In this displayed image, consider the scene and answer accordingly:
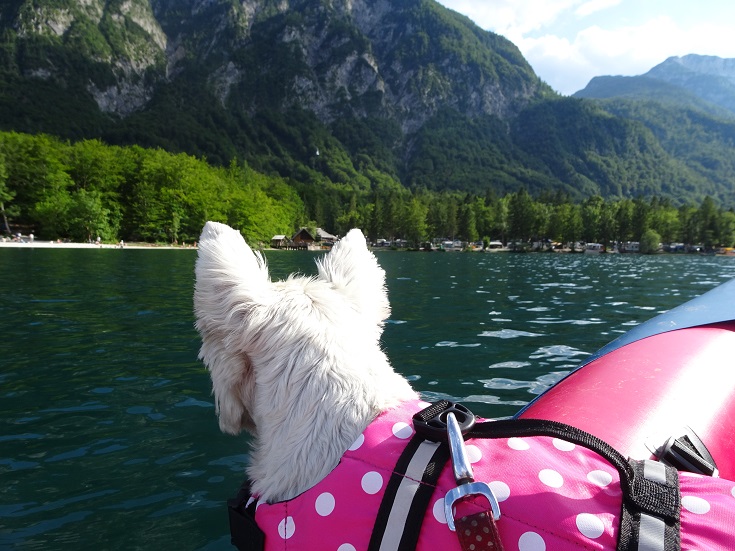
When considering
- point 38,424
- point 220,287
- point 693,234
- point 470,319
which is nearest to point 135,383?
point 38,424

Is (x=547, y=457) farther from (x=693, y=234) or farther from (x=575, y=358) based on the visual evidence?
(x=693, y=234)

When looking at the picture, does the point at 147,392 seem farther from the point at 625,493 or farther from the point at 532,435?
the point at 625,493

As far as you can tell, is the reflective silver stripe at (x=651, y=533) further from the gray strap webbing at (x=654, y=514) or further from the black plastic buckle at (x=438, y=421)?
the black plastic buckle at (x=438, y=421)

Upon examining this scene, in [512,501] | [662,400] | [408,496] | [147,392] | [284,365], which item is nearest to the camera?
[512,501]

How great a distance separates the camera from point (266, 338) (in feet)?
5.98

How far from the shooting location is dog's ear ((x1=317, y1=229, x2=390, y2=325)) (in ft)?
6.86

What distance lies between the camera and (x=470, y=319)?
40.7ft

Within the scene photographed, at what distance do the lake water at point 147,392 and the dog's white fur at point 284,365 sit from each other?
1.94 metres

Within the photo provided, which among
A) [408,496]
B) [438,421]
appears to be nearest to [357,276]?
[438,421]

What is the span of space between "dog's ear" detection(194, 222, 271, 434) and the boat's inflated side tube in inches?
63.7

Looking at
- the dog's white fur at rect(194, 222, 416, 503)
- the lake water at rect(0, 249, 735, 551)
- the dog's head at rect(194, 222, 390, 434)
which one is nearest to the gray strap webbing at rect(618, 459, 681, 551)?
the dog's white fur at rect(194, 222, 416, 503)

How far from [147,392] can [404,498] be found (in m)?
5.90

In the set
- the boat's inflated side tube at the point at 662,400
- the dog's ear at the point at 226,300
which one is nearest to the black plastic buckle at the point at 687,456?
the boat's inflated side tube at the point at 662,400

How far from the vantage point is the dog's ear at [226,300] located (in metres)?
1.78
